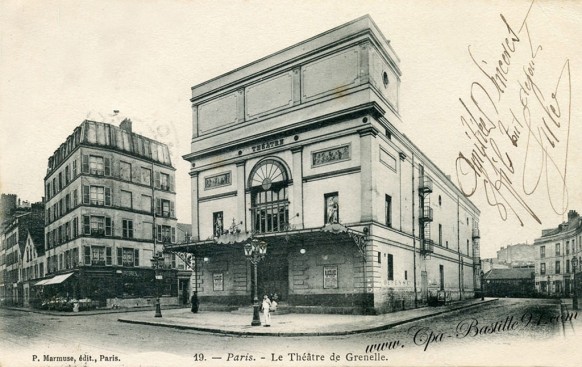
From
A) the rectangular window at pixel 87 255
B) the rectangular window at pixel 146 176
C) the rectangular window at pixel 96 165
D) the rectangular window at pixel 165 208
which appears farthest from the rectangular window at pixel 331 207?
the rectangular window at pixel 87 255

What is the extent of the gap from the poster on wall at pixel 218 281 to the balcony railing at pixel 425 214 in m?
13.2

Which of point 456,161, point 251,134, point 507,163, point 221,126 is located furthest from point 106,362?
point 221,126

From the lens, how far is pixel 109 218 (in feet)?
127

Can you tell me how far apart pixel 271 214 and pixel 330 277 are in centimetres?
518

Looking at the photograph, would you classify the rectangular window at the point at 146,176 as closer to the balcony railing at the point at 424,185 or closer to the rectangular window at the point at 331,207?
the rectangular window at the point at 331,207

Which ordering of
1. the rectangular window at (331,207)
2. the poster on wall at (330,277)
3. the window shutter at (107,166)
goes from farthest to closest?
the window shutter at (107,166)
the rectangular window at (331,207)
the poster on wall at (330,277)

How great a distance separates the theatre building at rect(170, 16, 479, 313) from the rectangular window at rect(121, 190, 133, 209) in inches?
387

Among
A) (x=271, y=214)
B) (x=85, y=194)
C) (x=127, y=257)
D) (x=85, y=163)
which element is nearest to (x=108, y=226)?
(x=127, y=257)

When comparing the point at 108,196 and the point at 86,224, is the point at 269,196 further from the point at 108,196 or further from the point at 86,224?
the point at 86,224

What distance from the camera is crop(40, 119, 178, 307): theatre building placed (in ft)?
121

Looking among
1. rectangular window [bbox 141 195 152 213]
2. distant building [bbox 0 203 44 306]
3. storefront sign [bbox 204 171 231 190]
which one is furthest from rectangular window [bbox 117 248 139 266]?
storefront sign [bbox 204 171 231 190]

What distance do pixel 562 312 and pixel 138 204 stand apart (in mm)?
32980

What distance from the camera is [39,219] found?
47.4 metres

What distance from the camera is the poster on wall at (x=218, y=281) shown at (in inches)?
1176
